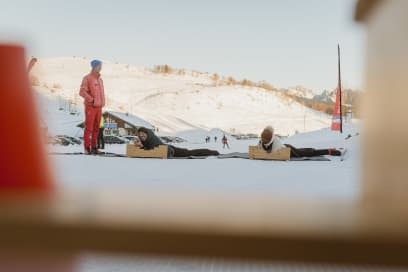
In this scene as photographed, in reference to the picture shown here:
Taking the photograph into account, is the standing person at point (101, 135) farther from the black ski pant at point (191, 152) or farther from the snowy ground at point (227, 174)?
the black ski pant at point (191, 152)

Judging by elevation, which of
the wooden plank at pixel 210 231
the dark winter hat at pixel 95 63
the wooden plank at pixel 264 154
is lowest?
the wooden plank at pixel 264 154

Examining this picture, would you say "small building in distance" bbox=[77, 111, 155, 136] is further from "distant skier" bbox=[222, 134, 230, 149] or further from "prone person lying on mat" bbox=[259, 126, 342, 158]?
"prone person lying on mat" bbox=[259, 126, 342, 158]

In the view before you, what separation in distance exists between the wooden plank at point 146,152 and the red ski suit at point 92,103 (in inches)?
21.9

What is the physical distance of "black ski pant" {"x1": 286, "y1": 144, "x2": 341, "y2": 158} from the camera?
3633 mm

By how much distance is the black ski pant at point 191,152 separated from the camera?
12.6 feet

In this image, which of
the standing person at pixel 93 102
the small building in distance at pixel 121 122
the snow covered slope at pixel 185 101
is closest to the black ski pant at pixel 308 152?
the snow covered slope at pixel 185 101

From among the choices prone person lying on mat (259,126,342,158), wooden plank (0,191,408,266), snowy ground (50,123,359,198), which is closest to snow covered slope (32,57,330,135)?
prone person lying on mat (259,126,342,158)

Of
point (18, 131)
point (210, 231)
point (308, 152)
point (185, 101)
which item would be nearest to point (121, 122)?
point (185, 101)

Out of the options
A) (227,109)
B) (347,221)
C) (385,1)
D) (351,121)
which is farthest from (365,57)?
(351,121)

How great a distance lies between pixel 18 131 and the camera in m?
0.35

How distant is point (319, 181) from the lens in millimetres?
2344

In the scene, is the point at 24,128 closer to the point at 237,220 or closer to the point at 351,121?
the point at 237,220

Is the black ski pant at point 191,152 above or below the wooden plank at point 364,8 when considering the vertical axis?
below

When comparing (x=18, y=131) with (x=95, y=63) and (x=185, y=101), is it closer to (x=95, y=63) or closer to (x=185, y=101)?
(x=95, y=63)
